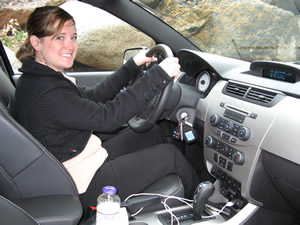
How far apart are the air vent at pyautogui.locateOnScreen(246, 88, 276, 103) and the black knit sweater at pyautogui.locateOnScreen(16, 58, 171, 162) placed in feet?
1.36

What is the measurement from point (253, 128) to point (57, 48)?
0.95 m

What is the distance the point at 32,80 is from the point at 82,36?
2.16 m

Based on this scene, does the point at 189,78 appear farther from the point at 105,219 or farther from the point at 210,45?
the point at 105,219

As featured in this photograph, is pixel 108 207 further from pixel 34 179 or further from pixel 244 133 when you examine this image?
pixel 244 133

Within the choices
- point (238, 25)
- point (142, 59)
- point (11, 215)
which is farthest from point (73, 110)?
point (238, 25)

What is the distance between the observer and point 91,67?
3.00 metres

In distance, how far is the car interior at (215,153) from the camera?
1087mm

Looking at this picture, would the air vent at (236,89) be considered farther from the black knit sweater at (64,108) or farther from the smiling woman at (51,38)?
the smiling woman at (51,38)

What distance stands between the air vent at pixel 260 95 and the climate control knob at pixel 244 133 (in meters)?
0.15

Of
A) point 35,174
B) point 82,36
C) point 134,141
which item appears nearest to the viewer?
point 35,174

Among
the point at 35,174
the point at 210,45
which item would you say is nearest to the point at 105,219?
the point at 35,174

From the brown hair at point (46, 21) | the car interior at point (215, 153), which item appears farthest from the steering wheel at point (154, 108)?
the brown hair at point (46, 21)

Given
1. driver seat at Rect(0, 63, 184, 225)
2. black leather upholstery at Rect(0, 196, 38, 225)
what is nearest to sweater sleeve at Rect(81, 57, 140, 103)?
driver seat at Rect(0, 63, 184, 225)

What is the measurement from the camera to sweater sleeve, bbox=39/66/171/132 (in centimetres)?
124
